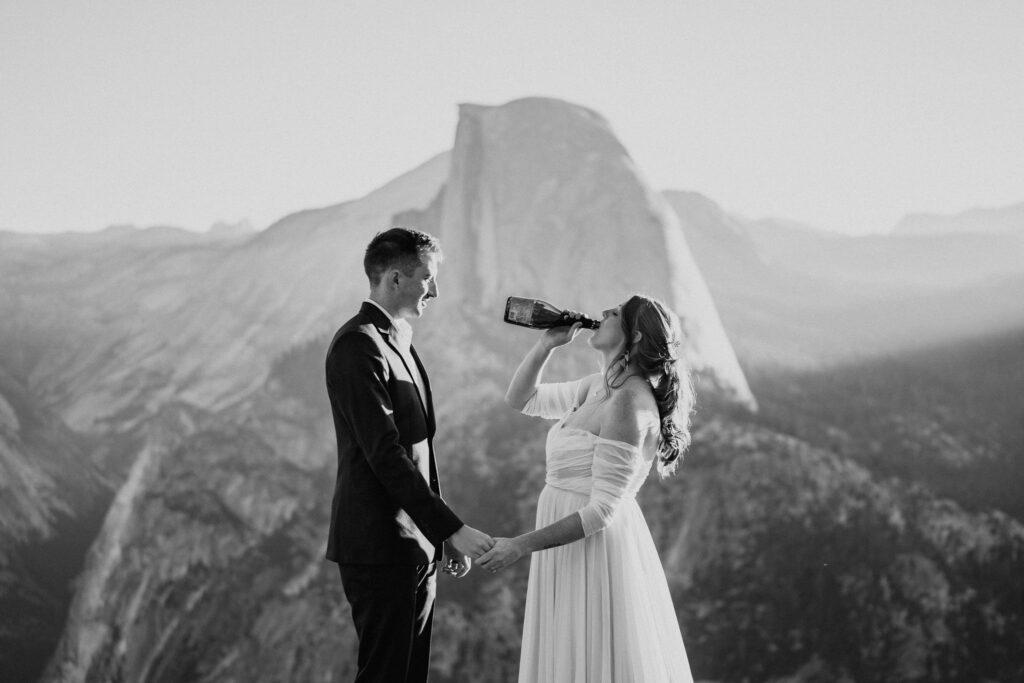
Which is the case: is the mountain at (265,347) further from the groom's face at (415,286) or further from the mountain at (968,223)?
the groom's face at (415,286)

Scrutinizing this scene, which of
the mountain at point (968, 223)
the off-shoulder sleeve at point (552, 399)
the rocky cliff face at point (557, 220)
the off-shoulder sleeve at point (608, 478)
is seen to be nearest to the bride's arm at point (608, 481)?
the off-shoulder sleeve at point (608, 478)

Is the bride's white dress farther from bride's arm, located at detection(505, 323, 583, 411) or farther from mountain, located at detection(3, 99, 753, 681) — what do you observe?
mountain, located at detection(3, 99, 753, 681)

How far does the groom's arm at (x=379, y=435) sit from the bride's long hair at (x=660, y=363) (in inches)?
21.3

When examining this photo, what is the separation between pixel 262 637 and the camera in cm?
535

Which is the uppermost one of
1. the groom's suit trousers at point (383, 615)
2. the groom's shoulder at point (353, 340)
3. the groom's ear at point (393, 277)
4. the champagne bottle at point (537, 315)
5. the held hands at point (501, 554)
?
the champagne bottle at point (537, 315)

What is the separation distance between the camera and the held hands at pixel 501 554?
1.76 m

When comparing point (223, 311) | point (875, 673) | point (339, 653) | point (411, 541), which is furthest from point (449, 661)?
point (411, 541)

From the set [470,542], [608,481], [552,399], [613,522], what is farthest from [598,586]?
[552,399]

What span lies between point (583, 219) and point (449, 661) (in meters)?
3.34

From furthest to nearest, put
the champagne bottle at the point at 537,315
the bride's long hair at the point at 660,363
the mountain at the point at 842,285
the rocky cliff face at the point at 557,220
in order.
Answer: the rocky cliff face at the point at 557,220 < the mountain at the point at 842,285 < the champagne bottle at the point at 537,315 < the bride's long hair at the point at 660,363

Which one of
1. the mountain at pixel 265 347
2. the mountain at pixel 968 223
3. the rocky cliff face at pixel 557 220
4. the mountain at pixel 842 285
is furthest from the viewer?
the rocky cliff face at pixel 557 220

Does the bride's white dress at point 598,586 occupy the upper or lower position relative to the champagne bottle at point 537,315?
lower

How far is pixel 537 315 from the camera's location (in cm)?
212

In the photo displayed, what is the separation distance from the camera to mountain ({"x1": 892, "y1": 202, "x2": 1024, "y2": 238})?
5738 mm
